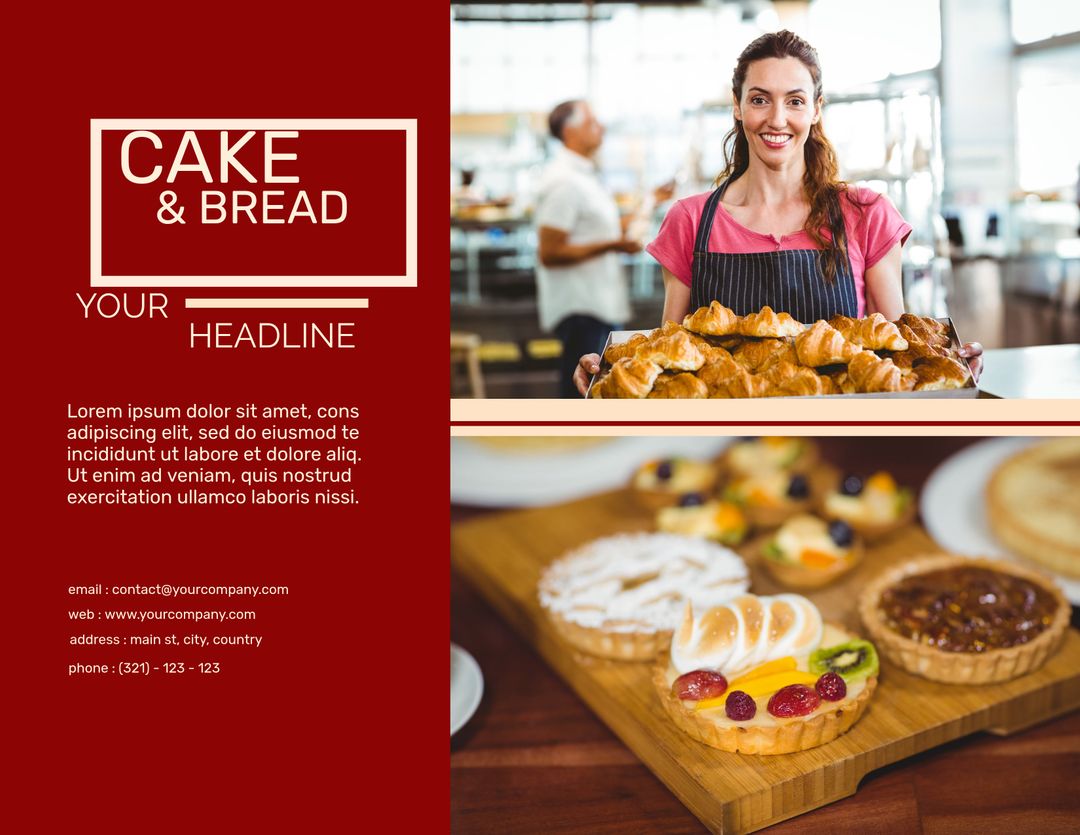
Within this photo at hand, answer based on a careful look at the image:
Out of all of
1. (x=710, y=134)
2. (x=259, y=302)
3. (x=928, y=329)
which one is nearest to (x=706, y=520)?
(x=928, y=329)

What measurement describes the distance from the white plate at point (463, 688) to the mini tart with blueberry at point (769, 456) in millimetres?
1068

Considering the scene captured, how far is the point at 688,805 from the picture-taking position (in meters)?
1.81

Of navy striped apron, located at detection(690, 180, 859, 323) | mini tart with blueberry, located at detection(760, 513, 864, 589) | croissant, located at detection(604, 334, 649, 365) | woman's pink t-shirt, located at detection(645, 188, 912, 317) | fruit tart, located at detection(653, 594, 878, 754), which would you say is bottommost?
fruit tart, located at detection(653, 594, 878, 754)

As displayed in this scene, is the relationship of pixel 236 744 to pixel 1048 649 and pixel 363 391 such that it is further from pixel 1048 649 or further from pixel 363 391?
pixel 1048 649

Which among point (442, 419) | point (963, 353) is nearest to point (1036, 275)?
point (963, 353)

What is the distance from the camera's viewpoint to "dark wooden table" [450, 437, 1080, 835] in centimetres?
179

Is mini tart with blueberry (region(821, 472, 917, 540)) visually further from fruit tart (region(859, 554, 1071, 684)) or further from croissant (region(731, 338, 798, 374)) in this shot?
croissant (region(731, 338, 798, 374))

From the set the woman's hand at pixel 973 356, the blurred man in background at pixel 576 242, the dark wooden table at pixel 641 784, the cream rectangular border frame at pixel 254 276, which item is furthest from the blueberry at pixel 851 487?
the cream rectangular border frame at pixel 254 276

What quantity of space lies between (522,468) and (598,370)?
1.53 metres

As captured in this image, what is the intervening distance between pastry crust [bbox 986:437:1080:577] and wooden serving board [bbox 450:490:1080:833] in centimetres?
21

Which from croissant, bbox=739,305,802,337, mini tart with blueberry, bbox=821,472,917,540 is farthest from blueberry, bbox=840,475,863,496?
croissant, bbox=739,305,802,337

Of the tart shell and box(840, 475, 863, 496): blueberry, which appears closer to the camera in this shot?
the tart shell

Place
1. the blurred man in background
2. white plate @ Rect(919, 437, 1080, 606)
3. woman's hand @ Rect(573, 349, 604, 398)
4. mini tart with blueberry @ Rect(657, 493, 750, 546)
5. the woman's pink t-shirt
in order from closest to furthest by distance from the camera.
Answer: woman's hand @ Rect(573, 349, 604, 398)
the woman's pink t-shirt
white plate @ Rect(919, 437, 1080, 606)
mini tart with blueberry @ Rect(657, 493, 750, 546)
the blurred man in background

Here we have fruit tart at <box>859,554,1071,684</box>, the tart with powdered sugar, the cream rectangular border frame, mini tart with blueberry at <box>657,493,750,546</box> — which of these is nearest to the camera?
the cream rectangular border frame
